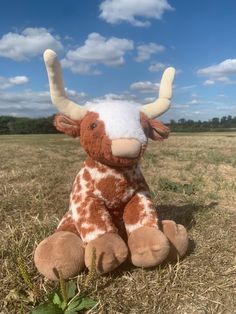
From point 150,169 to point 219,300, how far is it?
16.1 ft

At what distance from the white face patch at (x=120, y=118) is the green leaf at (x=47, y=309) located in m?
1.15

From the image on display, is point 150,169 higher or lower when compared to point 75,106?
lower

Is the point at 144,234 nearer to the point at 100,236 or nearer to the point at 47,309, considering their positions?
the point at 100,236

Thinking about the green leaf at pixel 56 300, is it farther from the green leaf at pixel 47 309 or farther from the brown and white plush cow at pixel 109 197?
the brown and white plush cow at pixel 109 197

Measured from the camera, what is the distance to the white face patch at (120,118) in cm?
295

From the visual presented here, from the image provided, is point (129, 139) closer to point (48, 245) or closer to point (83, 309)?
point (48, 245)

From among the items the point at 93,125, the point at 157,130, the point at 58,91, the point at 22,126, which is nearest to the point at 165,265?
the point at 157,130

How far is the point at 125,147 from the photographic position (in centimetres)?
289

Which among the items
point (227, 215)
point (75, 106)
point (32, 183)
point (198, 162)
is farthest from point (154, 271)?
point (198, 162)

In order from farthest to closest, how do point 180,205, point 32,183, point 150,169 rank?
point 150,169
point 32,183
point 180,205

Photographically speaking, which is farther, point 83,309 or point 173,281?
point 173,281

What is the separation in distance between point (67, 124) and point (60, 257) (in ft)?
3.27

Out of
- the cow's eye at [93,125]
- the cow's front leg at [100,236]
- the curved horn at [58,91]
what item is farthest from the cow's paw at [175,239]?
the curved horn at [58,91]

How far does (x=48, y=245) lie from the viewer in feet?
9.53
